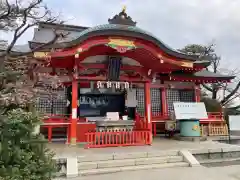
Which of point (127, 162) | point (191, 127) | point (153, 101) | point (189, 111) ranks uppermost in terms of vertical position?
point (153, 101)

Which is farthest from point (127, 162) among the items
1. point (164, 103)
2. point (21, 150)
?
point (164, 103)

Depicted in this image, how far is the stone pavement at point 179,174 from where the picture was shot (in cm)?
517

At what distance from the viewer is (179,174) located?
5.47 metres

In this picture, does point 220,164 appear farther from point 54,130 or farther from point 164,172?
point 54,130

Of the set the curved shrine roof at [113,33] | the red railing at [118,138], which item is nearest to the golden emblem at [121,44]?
the curved shrine roof at [113,33]

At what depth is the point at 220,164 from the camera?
6.89m

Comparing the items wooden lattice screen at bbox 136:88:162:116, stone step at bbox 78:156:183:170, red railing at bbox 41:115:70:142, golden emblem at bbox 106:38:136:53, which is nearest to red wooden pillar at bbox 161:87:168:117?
wooden lattice screen at bbox 136:88:162:116

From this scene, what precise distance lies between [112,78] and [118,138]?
2546 millimetres

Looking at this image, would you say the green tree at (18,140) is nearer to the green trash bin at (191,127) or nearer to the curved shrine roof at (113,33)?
the curved shrine roof at (113,33)

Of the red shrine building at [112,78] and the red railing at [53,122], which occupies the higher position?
the red shrine building at [112,78]

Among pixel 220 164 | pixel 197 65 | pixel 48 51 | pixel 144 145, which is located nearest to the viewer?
pixel 220 164

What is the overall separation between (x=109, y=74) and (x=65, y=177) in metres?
4.83

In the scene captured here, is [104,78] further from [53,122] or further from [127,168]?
[127,168]

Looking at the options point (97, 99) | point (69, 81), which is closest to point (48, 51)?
point (69, 81)
